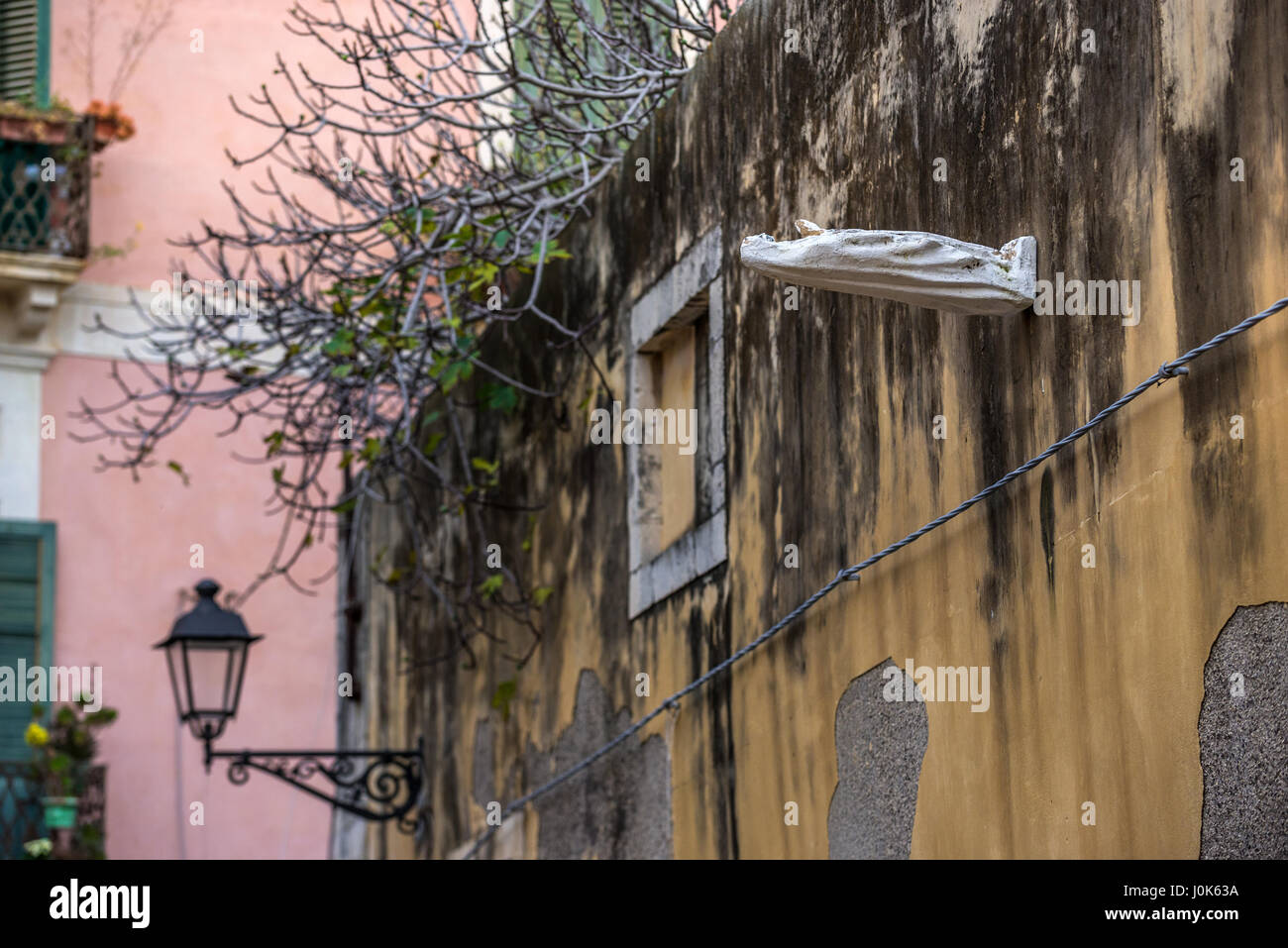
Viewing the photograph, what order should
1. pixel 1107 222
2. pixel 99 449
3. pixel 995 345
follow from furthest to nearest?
pixel 99 449 < pixel 995 345 < pixel 1107 222

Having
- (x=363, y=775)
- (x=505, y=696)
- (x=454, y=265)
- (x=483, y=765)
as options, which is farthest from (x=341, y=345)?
(x=363, y=775)

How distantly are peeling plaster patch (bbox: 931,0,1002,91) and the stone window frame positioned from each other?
5.47 ft

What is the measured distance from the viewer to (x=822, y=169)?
5.86 m

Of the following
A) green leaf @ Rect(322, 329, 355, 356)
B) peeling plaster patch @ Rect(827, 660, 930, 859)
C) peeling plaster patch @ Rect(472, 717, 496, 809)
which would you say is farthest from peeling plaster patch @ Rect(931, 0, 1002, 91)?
peeling plaster patch @ Rect(472, 717, 496, 809)

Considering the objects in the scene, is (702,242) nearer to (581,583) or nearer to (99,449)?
(581,583)

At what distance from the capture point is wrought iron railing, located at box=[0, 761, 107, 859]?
38.6 ft

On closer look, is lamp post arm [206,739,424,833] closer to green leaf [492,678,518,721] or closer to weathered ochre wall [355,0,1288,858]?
green leaf [492,678,518,721]

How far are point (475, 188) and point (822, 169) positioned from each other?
324 centimetres

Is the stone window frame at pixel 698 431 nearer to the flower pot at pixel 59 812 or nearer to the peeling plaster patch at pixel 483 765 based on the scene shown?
the peeling plaster patch at pixel 483 765

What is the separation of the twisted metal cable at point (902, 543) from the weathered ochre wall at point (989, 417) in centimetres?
4

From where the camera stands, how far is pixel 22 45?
13250mm
